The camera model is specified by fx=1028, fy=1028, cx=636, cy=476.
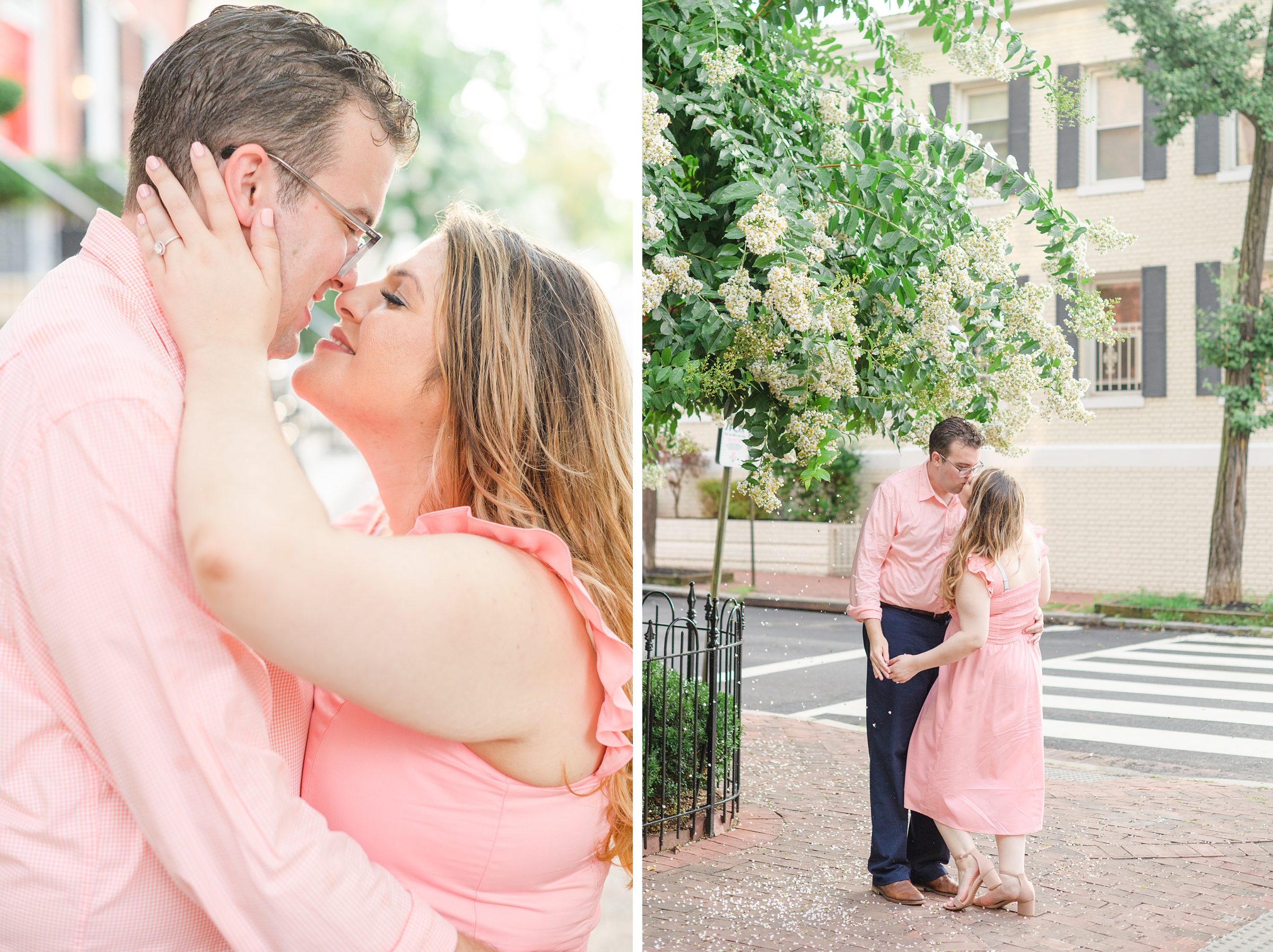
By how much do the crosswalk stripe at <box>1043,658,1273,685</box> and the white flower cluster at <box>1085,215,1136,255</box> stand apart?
83 centimetres

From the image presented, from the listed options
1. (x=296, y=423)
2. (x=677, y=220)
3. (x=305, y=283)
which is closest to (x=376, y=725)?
(x=305, y=283)

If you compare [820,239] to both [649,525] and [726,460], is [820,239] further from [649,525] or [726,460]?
[649,525]

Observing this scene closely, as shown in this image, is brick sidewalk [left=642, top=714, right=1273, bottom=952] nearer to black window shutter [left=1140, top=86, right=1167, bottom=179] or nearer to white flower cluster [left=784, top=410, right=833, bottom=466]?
white flower cluster [left=784, top=410, right=833, bottom=466]

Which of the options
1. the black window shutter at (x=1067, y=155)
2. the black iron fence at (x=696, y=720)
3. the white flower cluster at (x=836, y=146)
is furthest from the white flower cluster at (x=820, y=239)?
the black iron fence at (x=696, y=720)

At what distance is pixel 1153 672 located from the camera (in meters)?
2.12

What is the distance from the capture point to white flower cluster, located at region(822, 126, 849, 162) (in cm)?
222

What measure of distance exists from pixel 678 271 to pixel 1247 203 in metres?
1.16

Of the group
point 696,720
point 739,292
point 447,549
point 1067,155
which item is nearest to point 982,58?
point 1067,155

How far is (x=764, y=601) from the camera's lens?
2.29 m

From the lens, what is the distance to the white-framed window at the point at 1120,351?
80.9 inches

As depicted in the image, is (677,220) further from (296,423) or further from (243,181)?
(296,423)

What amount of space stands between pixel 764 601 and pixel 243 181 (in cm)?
159

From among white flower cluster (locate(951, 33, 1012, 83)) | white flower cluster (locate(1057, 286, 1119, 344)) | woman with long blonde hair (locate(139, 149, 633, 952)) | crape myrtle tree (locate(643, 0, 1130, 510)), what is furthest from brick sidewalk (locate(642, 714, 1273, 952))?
white flower cluster (locate(951, 33, 1012, 83))

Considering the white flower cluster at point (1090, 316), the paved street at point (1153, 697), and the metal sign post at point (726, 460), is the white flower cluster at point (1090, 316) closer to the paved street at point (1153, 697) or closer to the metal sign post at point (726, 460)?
the paved street at point (1153, 697)
